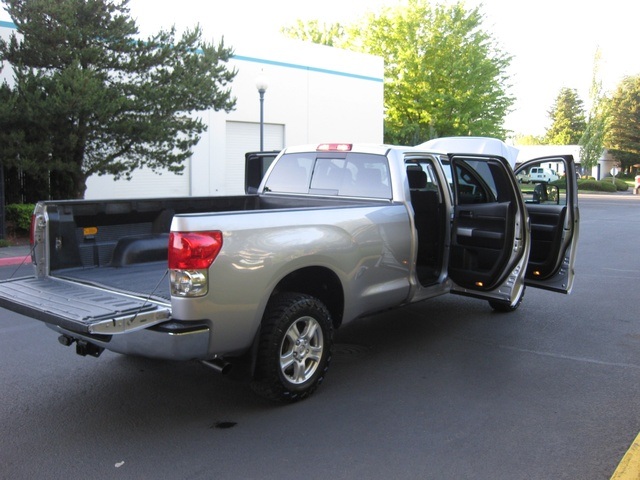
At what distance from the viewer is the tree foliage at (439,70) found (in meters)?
33.9

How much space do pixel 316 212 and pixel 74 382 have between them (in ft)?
7.96

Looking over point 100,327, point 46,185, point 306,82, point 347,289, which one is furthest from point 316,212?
point 306,82

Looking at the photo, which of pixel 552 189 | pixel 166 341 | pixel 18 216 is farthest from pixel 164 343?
pixel 18 216

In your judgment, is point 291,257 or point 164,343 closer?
point 164,343

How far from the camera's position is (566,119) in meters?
87.0

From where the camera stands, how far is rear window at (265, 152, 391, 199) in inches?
231

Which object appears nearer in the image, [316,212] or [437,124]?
[316,212]

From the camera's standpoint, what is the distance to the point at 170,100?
1459cm

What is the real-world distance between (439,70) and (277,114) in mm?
13809

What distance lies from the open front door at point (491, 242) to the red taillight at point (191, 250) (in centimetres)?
319

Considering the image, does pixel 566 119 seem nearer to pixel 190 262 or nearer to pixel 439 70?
pixel 439 70

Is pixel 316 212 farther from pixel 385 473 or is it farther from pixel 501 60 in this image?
pixel 501 60

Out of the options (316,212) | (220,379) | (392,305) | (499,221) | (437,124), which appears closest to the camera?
(316,212)

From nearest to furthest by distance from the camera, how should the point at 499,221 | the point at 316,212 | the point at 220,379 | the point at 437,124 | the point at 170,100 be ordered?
the point at 316,212 → the point at 220,379 → the point at 499,221 → the point at 170,100 → the point at 437,124
